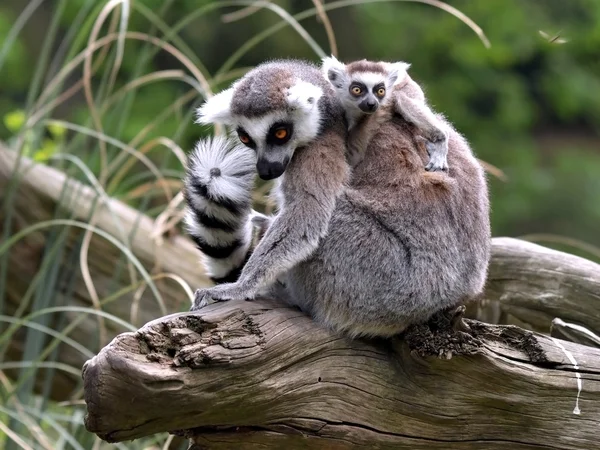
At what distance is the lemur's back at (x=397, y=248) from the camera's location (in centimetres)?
296

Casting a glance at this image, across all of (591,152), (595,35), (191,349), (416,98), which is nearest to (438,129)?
(416,98)

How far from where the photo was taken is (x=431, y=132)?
3174 millimetres

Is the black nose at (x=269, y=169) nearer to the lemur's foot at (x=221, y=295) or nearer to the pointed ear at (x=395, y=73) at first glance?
the lemur's foot at (x=221, y=295)

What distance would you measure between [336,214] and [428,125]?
1.71 ft

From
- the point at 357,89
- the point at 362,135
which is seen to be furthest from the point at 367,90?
the point at 362,135

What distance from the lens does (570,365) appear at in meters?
3.04

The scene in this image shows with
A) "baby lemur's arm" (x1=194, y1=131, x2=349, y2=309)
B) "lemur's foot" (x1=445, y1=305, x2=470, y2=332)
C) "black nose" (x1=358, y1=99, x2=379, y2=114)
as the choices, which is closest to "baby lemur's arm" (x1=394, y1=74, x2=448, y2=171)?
"black nose" (x1=358, y1=99, x2=379, y2=114)

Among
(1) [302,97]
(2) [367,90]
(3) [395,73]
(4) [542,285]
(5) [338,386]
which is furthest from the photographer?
(4) [542,285]

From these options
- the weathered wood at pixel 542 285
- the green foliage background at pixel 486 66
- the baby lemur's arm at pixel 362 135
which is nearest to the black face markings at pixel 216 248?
the baby lemur's arm at pixel 362 135

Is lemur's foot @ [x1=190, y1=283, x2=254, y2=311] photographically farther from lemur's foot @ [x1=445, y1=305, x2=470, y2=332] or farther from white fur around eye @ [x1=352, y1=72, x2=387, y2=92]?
white fur around eye @ [x1=352, y1=72, x2=387, y2=92]

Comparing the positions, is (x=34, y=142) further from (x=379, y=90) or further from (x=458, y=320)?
(x=458, y=320)

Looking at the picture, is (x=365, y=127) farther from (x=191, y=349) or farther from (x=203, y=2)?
(x=203, y=2)

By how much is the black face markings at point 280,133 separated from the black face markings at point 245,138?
10 centimetres

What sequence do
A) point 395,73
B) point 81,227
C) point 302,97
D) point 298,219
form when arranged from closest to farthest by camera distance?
1. point 298,219
2. point 302,97
3. point 395,73
4. point 81,227
